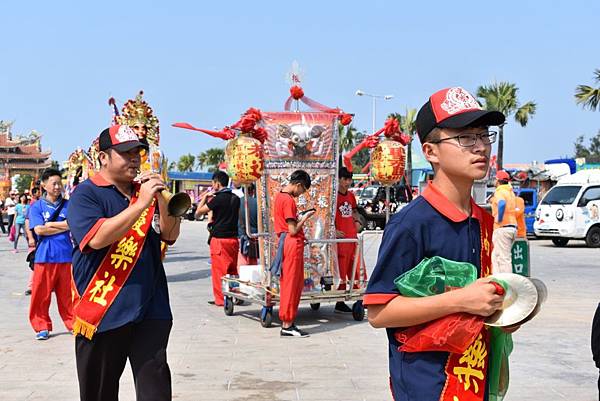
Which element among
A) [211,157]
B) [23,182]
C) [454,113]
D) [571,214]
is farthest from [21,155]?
[454,113]

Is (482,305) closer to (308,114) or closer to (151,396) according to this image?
(151,396)

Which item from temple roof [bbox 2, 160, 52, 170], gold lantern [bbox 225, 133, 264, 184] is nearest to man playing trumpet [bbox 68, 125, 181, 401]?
gold lantern [bbox 225, 133, 264, 184]

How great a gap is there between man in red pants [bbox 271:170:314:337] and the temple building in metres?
70.2

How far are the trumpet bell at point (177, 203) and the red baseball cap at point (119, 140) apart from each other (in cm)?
29

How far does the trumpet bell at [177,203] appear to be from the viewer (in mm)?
3867

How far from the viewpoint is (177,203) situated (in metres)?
3.89

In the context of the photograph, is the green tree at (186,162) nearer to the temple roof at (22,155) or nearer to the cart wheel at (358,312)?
the temple roof at (22,155)

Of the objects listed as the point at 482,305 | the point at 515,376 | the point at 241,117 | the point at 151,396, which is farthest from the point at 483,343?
the point at 241,117

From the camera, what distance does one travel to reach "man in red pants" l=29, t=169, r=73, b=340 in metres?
7.86

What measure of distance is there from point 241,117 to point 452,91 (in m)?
6.22

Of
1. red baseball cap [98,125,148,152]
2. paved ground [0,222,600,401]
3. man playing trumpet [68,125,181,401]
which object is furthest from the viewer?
paved ground [0,222,600,401]

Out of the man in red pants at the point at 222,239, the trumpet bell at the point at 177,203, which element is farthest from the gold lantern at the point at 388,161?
the trumpet bell at the point at 177,203

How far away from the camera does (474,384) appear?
242 cm

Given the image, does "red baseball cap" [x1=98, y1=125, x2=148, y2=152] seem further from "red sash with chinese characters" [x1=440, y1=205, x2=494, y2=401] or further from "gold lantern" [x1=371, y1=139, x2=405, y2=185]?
"gold lantern" [x1=371, y1=139, x2=405, y2=185]
